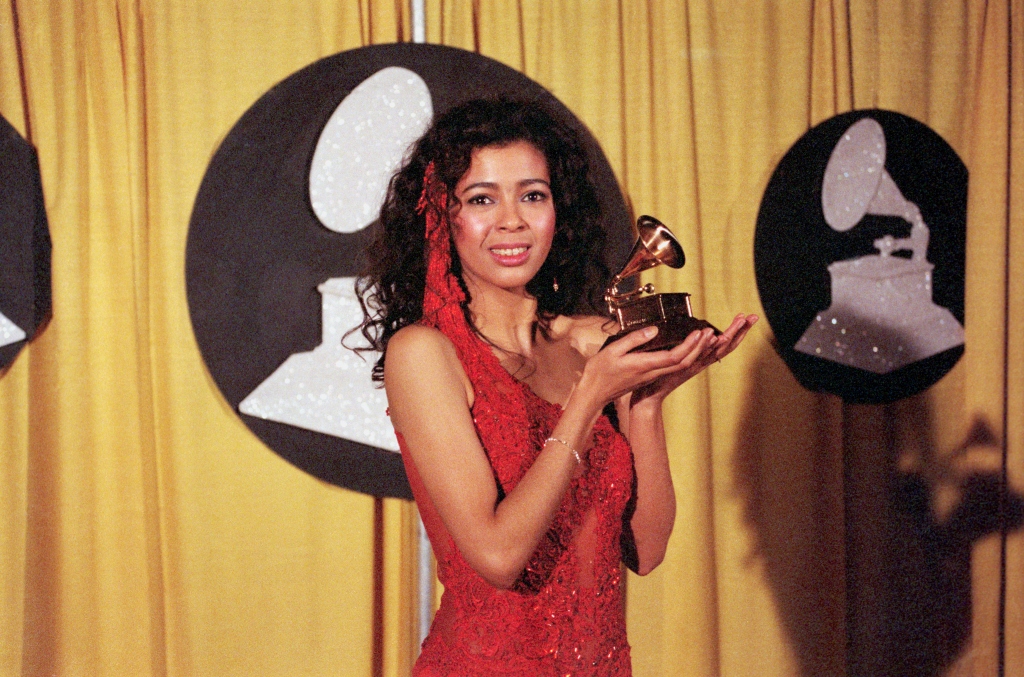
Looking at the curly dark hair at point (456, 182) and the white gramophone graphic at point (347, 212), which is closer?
the curly dark hair at point (456, 182)

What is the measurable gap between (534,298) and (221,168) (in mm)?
1308

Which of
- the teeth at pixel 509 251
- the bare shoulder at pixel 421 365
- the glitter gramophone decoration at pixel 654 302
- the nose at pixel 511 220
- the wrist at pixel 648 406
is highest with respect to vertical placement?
the nose at pixel 511 220

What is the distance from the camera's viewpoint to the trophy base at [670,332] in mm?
1559

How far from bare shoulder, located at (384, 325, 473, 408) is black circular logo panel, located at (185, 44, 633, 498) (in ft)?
4.05

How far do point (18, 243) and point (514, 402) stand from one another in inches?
75.0

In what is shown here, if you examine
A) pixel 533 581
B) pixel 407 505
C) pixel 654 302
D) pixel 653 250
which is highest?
pixel 653 250

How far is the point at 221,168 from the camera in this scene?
2.77 metres

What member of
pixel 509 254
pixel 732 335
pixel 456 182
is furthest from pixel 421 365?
pixel 732 335

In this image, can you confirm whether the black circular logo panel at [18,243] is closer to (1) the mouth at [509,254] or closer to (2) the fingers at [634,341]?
(1) the mouth at [509,254]

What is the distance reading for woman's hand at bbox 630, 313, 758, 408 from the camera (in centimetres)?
152

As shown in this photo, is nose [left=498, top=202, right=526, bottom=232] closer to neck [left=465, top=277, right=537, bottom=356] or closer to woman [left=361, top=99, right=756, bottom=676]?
woman [left=361, top=99, right=756, bottom=676]

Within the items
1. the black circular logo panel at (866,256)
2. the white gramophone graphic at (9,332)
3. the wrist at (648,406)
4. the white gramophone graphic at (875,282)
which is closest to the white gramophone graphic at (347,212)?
the white gramophone graphic at (9,332)

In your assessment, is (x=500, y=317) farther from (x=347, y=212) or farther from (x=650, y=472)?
(x=347, y=212)

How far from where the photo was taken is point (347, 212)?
2.82 metres
